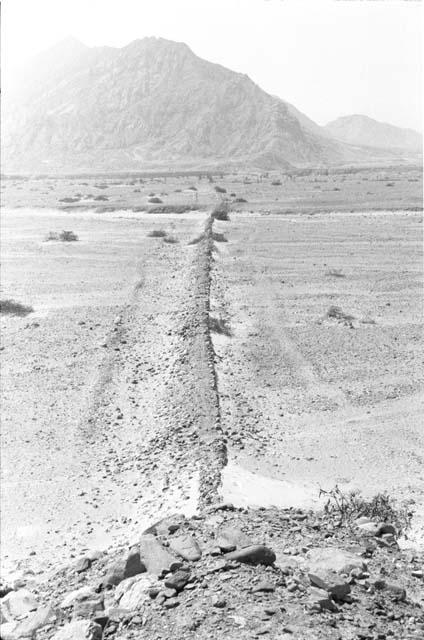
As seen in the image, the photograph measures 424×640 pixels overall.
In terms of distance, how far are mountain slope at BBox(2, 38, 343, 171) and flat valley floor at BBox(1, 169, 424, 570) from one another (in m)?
93.5

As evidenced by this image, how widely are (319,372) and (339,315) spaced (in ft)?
12.4

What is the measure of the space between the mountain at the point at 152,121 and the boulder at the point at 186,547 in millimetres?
106276

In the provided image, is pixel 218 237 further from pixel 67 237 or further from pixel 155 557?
pixel 155 557

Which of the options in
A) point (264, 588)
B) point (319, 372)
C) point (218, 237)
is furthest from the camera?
point (218, 237)

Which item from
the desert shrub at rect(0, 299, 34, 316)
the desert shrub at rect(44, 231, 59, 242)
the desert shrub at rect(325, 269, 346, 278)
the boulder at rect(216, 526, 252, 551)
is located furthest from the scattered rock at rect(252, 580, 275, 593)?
the desert shrub at rect(44, 231, 59, 242)

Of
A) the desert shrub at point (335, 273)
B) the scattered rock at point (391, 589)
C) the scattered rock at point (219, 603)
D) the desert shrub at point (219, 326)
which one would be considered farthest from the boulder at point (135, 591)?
the desert shrub at point (335, 273)

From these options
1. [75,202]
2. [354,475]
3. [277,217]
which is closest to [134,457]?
[354,475]

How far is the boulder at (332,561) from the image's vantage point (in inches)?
211

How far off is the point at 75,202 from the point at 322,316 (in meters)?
33.0

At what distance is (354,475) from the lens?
346 inches

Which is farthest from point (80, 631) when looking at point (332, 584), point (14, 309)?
point (14, 309)

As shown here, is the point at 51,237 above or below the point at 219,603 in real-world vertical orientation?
above

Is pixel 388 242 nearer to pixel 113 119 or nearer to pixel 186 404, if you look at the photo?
pixel 186 404

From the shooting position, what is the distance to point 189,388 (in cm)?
1128
